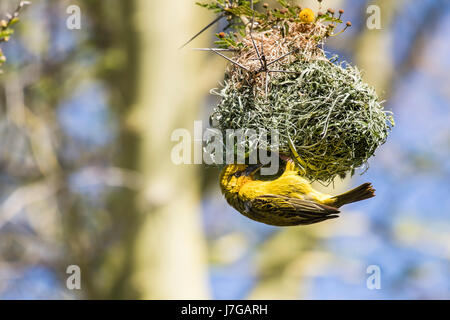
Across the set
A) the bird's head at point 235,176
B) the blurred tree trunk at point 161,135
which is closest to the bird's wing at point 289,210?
the bird's head at point 235,176

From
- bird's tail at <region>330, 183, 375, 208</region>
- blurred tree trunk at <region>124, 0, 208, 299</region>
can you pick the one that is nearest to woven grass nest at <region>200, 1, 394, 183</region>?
bird's tail at <region>330, 183, 375, 208</region>

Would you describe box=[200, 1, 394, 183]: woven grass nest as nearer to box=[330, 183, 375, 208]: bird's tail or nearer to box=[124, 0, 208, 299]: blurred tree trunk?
box=[330, 183, 375, 208]: bird's tail

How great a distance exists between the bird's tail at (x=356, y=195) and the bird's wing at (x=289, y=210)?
5cm

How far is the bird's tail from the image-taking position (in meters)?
2.11

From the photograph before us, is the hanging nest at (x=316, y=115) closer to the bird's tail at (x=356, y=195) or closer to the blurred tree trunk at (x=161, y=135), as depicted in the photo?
the bird's tail at (x=356, y=195)

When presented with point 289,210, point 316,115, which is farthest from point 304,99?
point 289,210

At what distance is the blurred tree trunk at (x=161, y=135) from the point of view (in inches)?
205

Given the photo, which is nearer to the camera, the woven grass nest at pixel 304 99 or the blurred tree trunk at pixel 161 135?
the woven grass nest at pixel 304 99

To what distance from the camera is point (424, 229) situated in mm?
7785

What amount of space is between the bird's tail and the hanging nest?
216 mm

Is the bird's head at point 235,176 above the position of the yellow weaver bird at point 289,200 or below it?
above

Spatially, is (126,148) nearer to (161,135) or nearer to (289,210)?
(161,135)

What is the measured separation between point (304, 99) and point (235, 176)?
0.43 meters

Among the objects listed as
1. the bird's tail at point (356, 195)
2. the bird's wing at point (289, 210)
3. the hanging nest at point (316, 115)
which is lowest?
the bird's wing at point (289, 210)
